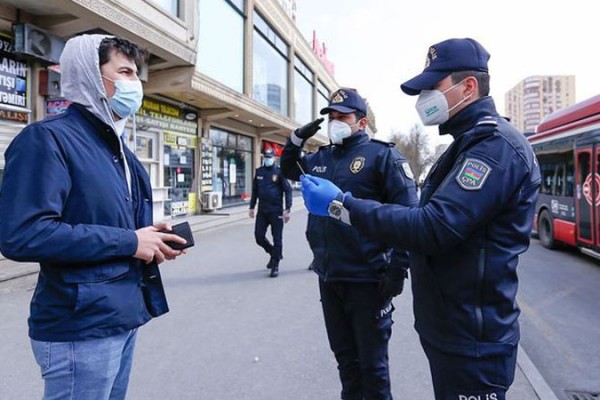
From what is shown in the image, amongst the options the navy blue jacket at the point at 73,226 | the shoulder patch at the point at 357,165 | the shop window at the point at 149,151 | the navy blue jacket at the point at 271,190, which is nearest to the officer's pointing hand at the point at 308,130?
the shoulder patch at the point at 357,165

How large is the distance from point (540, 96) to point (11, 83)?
75.5m

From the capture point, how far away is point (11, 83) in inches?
294

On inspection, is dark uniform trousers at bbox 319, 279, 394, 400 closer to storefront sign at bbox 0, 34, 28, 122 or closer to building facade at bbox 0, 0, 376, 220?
building facade at bbox 0, 0, 376, 220

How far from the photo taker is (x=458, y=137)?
1.62m

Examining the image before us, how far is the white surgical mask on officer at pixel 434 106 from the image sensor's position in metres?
1.71

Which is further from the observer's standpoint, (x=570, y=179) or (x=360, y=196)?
(x=570, y=179)

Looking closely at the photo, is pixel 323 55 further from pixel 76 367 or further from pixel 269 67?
pixel 76 367

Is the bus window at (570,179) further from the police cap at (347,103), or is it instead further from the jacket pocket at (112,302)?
the jacket pocket at (112,302)

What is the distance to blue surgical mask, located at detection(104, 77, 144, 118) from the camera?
170 centimetres

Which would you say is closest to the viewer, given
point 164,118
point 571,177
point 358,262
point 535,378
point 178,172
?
point 358,262

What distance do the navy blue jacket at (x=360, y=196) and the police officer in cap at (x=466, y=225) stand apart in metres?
0.73

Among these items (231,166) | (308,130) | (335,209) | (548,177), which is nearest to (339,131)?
(308,130)

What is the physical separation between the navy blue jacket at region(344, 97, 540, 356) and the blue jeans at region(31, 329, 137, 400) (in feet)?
3.60

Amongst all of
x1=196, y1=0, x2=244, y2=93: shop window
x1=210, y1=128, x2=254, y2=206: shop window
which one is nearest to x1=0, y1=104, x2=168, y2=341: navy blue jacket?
x1=196, y1=0, x2=244, y2=93: shop window
